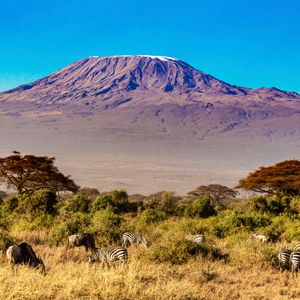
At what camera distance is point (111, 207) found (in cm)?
2400

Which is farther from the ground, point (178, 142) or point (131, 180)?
point (178, 142)

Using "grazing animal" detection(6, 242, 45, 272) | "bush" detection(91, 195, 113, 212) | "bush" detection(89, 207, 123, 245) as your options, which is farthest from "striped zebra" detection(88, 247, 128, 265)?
"bush" detection(91, 195, 113, 212)

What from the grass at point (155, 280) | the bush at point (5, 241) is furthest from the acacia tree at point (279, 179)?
the bush at point (5, 241)

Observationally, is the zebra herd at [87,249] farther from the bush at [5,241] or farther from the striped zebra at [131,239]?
the bush at [5,241]

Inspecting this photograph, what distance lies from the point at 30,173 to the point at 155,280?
24.6m

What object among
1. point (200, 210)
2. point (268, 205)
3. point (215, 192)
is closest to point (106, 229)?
point (200, 210)

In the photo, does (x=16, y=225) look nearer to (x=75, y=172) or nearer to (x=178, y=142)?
(x=75, y=172)

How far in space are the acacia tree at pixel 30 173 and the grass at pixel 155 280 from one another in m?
19.1

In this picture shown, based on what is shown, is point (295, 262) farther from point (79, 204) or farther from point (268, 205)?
point (79, 204)

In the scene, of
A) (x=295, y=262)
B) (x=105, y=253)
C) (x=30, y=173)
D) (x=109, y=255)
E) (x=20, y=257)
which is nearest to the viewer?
(x=20, y=257)

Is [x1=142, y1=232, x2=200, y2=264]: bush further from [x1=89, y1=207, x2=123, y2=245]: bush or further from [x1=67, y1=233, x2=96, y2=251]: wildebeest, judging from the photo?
[x1=89, y1=207, x2=123, y2=245]: bush

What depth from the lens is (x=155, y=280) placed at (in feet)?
28.5

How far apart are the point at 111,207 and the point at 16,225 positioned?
265 inches

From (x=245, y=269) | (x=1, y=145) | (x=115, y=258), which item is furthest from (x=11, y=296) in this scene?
(x=1, y=145)
